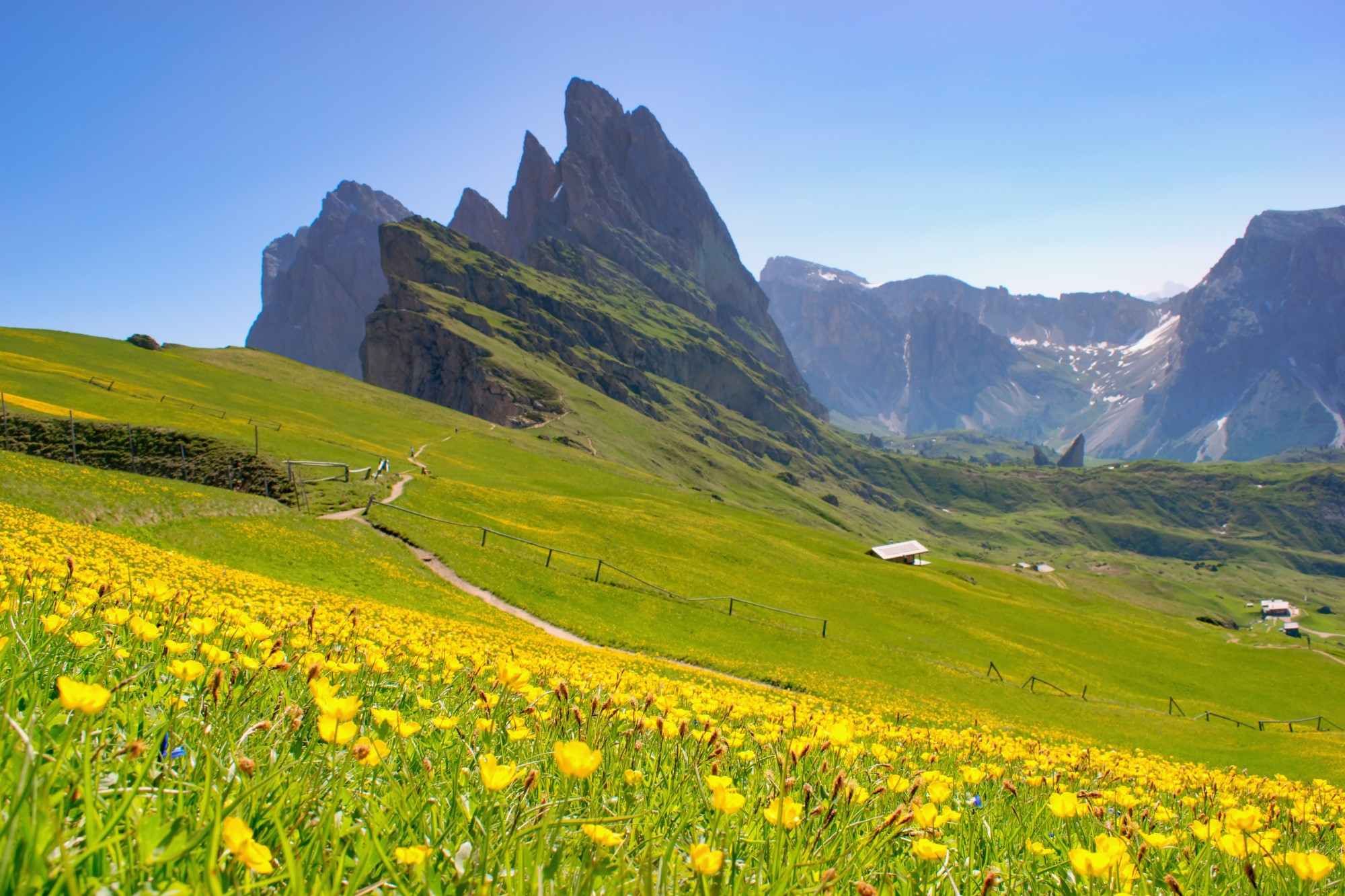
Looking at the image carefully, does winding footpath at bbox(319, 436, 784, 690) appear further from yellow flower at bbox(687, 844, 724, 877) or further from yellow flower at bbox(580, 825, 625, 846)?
yellow flower at bbox(687, 844, 724, 877)

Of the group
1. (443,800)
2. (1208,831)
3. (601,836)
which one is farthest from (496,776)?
(1208,831)

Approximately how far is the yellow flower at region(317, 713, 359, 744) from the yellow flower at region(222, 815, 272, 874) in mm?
624

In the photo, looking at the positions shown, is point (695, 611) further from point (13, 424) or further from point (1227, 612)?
point (1227, 612)

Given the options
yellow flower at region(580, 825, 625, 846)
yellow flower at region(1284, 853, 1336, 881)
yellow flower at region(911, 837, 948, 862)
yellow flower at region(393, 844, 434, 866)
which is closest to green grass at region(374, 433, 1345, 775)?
yellow flower at region(1284, 853, 1336, 881)

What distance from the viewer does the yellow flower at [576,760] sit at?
1.92 meters

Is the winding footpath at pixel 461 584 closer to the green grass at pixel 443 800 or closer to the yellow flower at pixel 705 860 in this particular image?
the green grass at pixel 443 800

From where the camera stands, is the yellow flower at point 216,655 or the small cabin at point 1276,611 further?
the small cabin at point 1276,611

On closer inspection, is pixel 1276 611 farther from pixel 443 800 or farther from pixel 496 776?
pixel 496 776

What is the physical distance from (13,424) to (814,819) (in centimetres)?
5112

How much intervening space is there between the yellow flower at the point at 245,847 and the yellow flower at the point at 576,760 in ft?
2.39

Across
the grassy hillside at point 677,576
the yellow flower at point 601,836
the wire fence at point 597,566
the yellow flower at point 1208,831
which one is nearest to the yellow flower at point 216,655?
the yellow flower at point 601,836

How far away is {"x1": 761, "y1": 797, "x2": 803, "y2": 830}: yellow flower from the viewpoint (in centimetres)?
248

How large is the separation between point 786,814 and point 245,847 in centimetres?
199

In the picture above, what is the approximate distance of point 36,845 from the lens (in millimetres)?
1433
